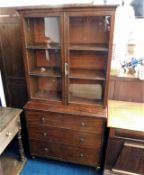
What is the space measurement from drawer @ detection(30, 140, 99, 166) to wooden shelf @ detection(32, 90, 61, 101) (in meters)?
0.51

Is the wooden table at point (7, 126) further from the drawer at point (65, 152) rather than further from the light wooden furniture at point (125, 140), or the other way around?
the light wooden furniture at point (125, 140)

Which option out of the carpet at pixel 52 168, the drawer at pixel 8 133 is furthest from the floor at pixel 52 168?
the drawer at pixel 8 133

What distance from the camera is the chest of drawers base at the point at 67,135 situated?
1698 millimetres

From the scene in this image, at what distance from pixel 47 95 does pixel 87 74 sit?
0.53 metres

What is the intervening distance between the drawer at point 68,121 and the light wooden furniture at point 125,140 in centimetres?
14

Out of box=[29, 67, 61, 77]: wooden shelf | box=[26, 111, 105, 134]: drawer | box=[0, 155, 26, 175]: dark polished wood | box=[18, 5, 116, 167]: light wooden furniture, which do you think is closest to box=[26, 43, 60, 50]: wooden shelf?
box=[18, 5, 116, 167]: light wooden furniture

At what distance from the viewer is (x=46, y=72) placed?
177 centimetres

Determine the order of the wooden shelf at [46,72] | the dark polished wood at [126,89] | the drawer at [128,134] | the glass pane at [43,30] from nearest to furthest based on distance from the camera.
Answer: the drawer at [128,134] < the glass pane at [43,30] < the wooden shelf at [46,72] < the dark polished wood at [126,89]

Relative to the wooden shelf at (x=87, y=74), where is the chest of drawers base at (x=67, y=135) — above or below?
below

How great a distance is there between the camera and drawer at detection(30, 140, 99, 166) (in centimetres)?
184

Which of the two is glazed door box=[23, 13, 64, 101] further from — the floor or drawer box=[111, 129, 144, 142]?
the floor

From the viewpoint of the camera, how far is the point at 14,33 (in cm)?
189

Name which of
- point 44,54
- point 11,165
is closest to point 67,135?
point 11,165

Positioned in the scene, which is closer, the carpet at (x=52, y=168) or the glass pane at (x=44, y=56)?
the glass pane at (x=44, y=56)
